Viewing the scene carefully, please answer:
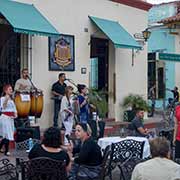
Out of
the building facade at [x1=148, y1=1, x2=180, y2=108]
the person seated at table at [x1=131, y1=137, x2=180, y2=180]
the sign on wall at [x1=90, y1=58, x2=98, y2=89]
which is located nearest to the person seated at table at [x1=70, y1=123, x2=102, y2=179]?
the person seated at table at [x1=131, y1=137, x2=180, y2=180]

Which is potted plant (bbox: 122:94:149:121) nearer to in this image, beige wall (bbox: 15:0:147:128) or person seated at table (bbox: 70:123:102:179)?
beige wall (bbox: 15:0:147:128)

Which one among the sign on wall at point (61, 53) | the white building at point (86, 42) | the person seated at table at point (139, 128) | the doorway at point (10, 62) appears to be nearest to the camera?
the person seated at table at point (139, 128)

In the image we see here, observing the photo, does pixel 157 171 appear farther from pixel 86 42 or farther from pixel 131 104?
pixel 131 104

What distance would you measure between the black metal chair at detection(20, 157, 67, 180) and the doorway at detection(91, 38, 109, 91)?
470 inches

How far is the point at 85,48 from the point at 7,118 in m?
5.62

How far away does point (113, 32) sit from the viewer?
1667 centimetres

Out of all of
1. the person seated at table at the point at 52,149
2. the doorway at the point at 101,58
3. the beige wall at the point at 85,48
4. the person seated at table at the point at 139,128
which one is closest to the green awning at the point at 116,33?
the beige wall at the point at 85,48

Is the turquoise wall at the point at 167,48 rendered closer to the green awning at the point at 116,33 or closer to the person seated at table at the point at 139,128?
the green awning at the point at 116,33

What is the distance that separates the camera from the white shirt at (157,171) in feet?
15.7

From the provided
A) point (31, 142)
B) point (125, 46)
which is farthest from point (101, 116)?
point (31, 142)

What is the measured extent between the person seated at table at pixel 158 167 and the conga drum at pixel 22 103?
787 cm

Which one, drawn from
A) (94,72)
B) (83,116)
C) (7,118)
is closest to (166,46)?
(94,72)

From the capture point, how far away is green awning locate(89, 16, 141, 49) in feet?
53.2

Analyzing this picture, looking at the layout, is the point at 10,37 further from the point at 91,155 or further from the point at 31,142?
the point at 91,155
